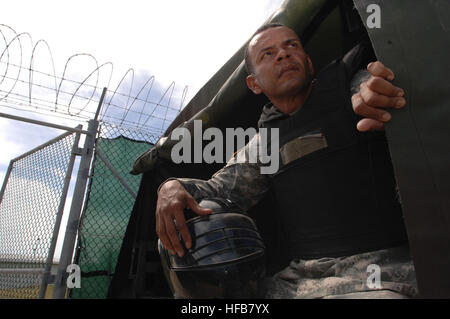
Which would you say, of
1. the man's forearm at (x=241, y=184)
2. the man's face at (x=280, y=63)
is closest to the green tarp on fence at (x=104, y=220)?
the man's forearm at (x=241, y=184)

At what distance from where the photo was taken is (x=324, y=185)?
1292 mm

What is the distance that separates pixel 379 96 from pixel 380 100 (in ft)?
0.04

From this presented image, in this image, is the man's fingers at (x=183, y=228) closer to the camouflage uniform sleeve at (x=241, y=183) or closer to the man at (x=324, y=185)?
the man at (x=324, y=185)

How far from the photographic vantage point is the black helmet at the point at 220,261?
1207mm

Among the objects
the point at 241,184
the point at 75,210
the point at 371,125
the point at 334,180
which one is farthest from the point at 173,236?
the point at 75,210

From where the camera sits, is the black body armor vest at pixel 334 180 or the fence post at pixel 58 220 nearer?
the black body armor vest at pixel 334 180

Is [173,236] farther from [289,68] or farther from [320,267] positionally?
[289,68]

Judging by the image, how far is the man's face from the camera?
4.89ft

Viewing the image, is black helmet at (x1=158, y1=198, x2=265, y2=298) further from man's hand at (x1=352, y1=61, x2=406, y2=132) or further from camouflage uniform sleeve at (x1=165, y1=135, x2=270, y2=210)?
man's hand at (x1=352, y1=61, x2=406, y2=132)

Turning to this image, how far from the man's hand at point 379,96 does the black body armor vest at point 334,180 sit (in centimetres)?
29

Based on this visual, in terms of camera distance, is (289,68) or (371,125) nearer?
(371,125)

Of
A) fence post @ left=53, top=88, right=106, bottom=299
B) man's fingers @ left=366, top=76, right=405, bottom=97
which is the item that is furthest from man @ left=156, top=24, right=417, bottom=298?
fence post @ left=53, top=88, right=106, bottom=299

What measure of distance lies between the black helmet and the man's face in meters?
0.71
